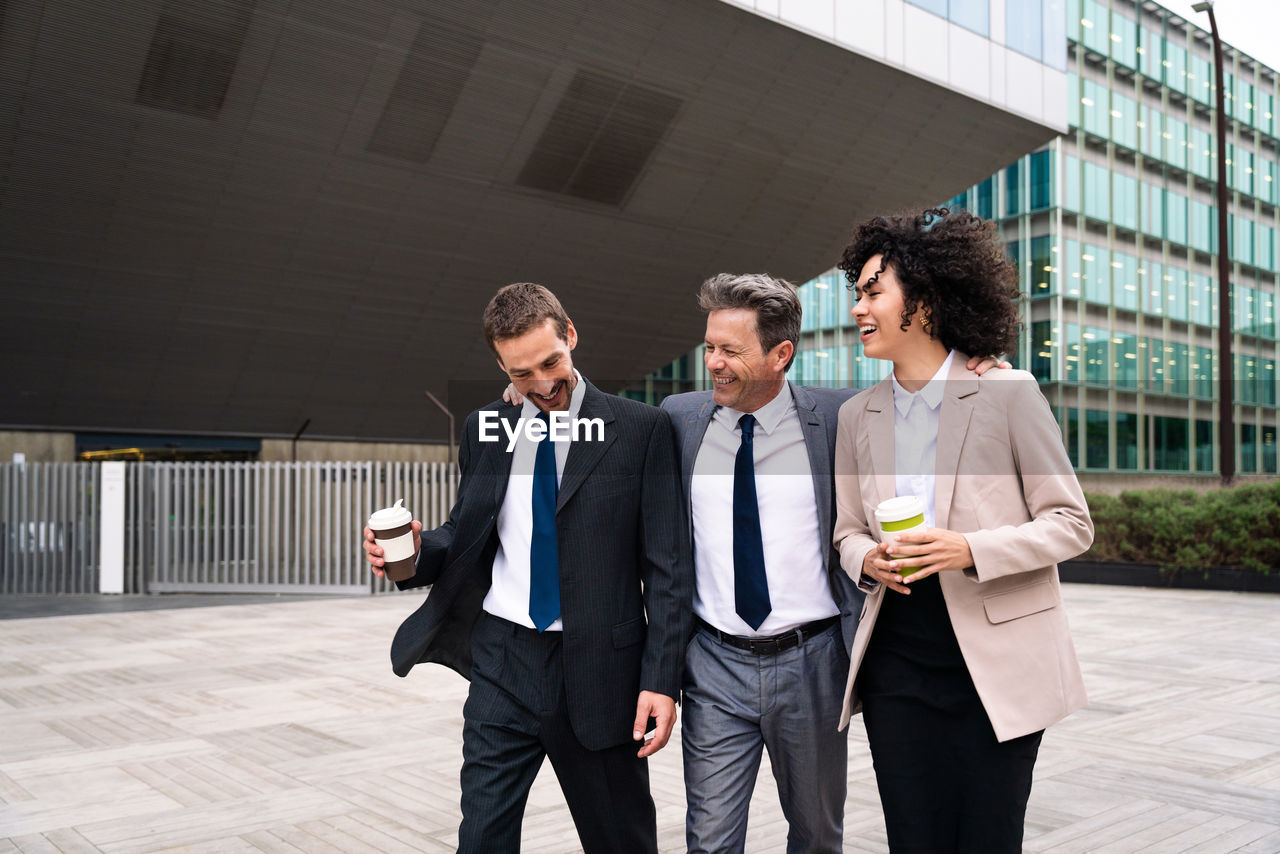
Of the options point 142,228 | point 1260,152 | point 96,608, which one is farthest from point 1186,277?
point 96,608

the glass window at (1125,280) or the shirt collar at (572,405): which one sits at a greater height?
the glass window at (1125,280)

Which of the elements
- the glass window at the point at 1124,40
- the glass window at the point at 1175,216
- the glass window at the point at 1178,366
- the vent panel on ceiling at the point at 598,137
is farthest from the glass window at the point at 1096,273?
the vent panel on ceiling at the point at 598,137

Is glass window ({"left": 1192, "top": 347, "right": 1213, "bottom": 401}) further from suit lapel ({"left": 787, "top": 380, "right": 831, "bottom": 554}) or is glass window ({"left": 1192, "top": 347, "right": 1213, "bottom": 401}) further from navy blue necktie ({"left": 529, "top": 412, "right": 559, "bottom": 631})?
navy blue necktie ({"left": 529, "top": 412, "right": 559, "bottom": 631})

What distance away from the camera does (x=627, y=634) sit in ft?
9.33

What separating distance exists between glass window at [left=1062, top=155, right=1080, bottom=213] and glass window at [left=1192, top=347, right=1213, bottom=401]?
8.89 metres

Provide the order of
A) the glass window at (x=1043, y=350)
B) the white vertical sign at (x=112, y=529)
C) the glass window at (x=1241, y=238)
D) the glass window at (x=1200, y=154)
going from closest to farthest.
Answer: the white vertical sign at (x=112, y=529)
the glass window at (x=1043, y=350)
the glass window at (x=1200, y=154)
the glass window at (x=1241, y=238)

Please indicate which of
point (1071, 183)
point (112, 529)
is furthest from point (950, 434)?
point (1071, 183)

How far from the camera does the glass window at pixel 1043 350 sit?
33.0m

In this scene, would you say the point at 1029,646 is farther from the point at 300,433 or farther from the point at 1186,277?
the point at 1186,277

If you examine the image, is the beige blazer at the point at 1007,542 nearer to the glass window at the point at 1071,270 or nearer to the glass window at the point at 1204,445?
the glass window at the point at 1071,270

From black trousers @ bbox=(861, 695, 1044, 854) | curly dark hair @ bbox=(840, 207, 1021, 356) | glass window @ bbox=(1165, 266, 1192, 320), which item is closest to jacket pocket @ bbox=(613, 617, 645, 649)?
black trousers @ bbox=(861, 695, 1044, 854)

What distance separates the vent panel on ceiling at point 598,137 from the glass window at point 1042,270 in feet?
50.2

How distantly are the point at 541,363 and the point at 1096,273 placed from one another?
115ft

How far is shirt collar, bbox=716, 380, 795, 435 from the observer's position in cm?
295
